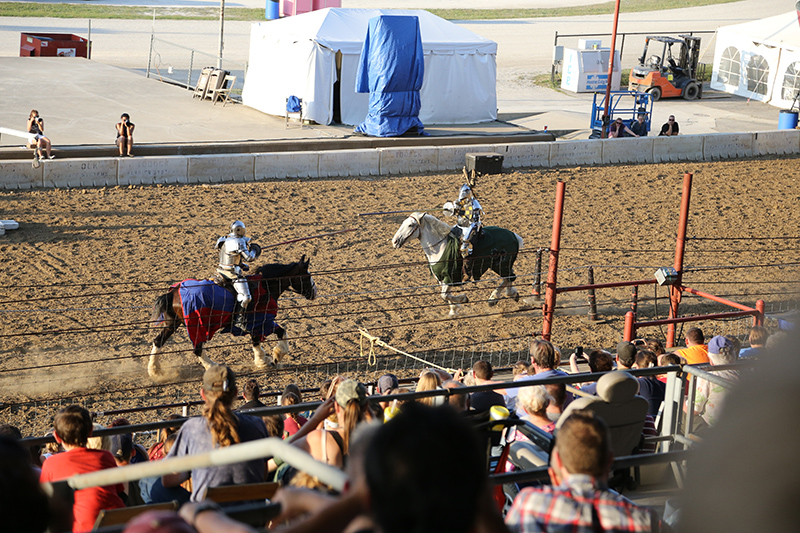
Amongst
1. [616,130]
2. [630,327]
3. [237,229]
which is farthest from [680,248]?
[616,130]

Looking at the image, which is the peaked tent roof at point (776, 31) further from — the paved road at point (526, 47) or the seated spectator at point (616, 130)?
the seated spectator at point (616, 130)

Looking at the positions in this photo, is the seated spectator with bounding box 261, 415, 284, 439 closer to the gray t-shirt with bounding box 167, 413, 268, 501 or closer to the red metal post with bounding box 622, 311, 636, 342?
the gray t-shirt with bounding box 167, 413, 268, 501

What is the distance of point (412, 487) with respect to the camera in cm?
182

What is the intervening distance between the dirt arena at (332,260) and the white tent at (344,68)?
637 cm

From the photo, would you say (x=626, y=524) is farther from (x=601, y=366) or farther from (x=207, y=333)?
(x=207, y=333)

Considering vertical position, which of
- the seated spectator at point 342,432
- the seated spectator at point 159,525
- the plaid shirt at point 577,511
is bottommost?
the seated spectator at point 342,432

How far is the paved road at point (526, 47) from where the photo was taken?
88.7 ft

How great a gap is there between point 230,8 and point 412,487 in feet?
170

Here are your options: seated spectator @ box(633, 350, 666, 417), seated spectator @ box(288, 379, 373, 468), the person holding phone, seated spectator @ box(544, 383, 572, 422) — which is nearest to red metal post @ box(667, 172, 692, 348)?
seated spectator @ box(633, 350, 666, 417)

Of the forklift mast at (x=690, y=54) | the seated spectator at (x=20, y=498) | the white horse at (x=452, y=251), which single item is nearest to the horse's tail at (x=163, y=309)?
the white horse at (x=452, y=251)

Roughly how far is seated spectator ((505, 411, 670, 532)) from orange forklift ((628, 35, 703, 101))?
Result: 29791 millimetres

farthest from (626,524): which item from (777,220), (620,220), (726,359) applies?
(777,220)

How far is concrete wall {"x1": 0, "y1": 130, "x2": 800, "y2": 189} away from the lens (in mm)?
16469

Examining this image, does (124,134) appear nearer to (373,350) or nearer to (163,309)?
(163,309)
